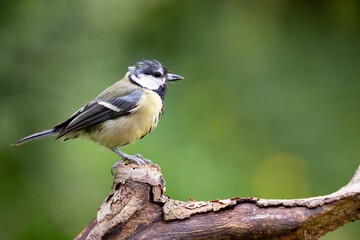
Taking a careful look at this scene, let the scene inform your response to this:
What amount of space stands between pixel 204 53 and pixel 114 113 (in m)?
1.21

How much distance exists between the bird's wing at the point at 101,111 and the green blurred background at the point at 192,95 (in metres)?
0.53

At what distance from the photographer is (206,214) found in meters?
1.75

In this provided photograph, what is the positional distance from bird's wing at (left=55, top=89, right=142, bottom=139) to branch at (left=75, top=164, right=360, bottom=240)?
51 cm

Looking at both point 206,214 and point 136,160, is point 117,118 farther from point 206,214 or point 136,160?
point 206,214

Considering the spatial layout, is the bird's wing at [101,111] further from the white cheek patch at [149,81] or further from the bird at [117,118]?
the white cheek patch at [149,81]

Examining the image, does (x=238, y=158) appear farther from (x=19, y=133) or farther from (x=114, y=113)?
(x=19, y=133)

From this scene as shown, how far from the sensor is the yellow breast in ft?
7.75

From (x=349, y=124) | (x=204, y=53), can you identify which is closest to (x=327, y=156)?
(x=349, y=124)

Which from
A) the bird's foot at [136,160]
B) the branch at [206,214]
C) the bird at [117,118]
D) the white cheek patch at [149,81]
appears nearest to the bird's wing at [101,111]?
the bird at [117,118]

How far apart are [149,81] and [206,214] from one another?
1.04 meters

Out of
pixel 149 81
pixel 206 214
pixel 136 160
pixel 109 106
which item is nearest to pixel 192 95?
pixel 149 81

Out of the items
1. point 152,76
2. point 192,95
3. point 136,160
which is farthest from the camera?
point 192,95

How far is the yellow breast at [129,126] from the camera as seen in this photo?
93.0 inches

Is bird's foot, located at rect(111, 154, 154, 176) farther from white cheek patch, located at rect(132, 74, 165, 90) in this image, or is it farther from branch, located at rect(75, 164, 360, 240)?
white cheek patch, located at rect(132, 74, 165, 90)
